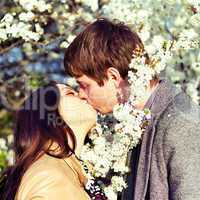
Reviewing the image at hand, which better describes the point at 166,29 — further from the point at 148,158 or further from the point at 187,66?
the point at 148,158

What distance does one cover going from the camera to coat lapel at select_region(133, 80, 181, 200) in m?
2.85

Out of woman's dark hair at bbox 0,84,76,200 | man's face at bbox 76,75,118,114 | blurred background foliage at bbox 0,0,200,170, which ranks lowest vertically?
blurred background foliage at bbox 0,0,200,170

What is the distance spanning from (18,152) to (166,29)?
214 cm

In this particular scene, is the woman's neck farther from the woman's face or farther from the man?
the man

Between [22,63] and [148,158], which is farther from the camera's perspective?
[22,63]

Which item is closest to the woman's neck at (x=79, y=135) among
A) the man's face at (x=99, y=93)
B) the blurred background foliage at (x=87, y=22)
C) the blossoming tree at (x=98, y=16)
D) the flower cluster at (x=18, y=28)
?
the man's face at (x=99, y=93)

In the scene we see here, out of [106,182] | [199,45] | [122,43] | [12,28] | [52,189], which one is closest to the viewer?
[52,189]

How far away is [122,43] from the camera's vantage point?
3.03m

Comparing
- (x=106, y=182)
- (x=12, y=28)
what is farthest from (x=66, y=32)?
(x=106, y=182)

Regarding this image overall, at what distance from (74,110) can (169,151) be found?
1.55ft

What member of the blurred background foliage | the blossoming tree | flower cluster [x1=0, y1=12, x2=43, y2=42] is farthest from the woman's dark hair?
flower cluster [x1=0, y1=12, x2=43, y2=42]

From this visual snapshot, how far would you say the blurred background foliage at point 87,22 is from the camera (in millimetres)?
4188

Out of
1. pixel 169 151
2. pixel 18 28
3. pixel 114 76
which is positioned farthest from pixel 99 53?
pixel 18 28

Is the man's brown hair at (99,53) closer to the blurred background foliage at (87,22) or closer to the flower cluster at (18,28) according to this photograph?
the blurred background foliage at (87,22)
